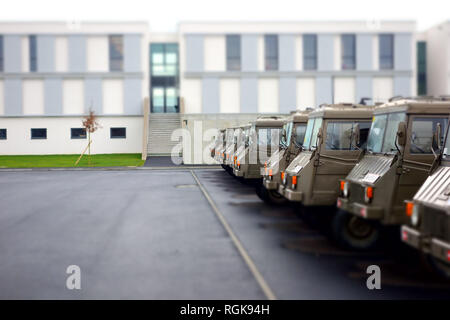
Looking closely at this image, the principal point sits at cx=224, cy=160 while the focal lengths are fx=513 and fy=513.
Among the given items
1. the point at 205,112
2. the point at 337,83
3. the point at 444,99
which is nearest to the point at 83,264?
the point at 444,99

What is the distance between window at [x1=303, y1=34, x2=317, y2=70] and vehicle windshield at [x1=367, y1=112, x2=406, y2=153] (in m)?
41.0

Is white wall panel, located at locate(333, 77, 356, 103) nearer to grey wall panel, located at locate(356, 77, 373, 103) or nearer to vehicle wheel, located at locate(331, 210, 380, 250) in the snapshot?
grey wall panel, located at locate(356, 77, 373, 103)

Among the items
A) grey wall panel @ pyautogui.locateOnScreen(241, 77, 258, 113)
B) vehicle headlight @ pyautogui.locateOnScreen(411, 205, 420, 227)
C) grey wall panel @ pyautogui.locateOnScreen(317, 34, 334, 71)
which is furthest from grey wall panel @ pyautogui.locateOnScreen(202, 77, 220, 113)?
vehicle headlight @ pyautogui.locateOnScreen(411, 205, 420, 227)

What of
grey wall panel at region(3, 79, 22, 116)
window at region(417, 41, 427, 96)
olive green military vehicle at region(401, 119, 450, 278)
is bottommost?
olive green military vehicle at region(401, 119, 450, 278)

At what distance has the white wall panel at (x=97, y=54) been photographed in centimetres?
4906

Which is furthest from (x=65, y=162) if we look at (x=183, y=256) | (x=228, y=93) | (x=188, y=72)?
(x=183, y=256)

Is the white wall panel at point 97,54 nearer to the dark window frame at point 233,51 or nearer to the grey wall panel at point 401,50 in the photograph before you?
the dark window frame at point 233,51

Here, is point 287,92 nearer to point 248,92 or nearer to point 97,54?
point 248,92

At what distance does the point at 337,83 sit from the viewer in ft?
163

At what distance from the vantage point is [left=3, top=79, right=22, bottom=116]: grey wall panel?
48.2 meters

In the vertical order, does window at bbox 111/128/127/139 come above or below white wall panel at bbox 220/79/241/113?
below

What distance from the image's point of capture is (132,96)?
48.8 m

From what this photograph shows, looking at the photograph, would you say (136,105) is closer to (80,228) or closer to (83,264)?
(80,228)
